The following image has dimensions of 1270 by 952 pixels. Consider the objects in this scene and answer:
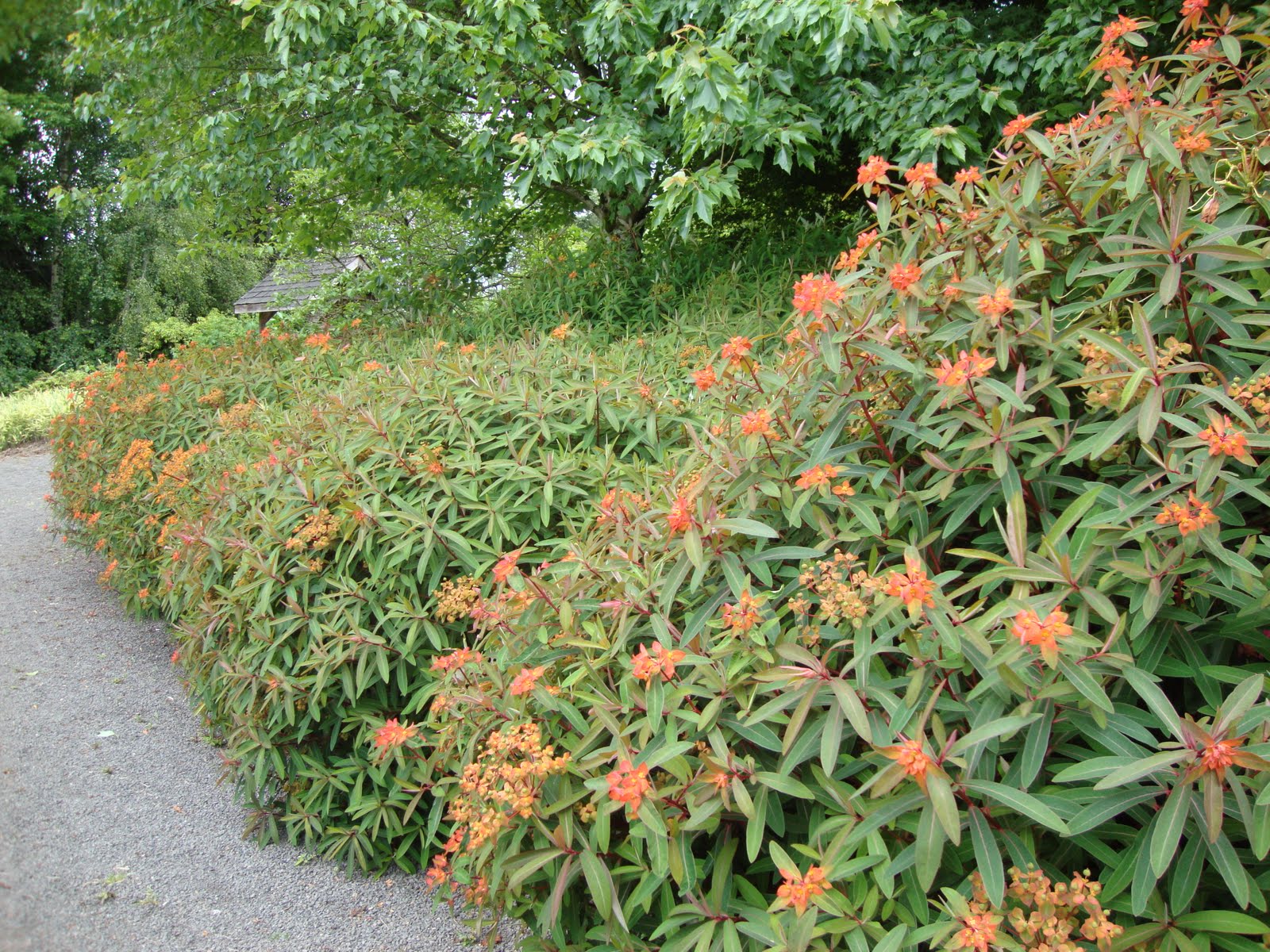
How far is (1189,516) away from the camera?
3.98ft

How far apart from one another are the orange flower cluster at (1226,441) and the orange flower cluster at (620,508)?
114 centimetres

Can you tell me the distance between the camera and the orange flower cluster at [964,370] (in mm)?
1411

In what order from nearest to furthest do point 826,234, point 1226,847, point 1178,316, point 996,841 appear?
point 1226,847, point 996,841, point 1178,316, point 826,234

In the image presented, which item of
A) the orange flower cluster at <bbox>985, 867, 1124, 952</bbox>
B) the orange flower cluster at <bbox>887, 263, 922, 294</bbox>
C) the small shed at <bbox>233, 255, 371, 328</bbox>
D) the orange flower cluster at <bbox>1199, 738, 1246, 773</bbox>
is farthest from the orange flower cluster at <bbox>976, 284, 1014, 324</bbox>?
the small shed at <bbox>233, 255, 371, 328</bbox>

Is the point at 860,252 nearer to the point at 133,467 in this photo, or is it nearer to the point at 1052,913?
the point at 1052,913

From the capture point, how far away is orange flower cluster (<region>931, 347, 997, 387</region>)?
4.63 feet

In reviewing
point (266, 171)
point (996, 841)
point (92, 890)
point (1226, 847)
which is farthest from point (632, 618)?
point (266, 171)

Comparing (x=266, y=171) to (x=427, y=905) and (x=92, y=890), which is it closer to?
(x=92, y=890)

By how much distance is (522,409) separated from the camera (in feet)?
10.1

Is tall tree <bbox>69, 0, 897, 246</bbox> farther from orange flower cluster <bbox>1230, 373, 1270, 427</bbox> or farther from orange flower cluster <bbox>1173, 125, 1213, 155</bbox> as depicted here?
orange flower cluster <bbox>1230, 373, 1270, 427</bbox>

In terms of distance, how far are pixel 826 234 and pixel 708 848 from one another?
419cm

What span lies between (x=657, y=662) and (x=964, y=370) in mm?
734

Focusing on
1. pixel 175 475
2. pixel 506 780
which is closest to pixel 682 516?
pixel 506 780

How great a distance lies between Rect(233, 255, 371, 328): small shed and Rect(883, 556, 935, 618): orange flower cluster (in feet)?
27.5
